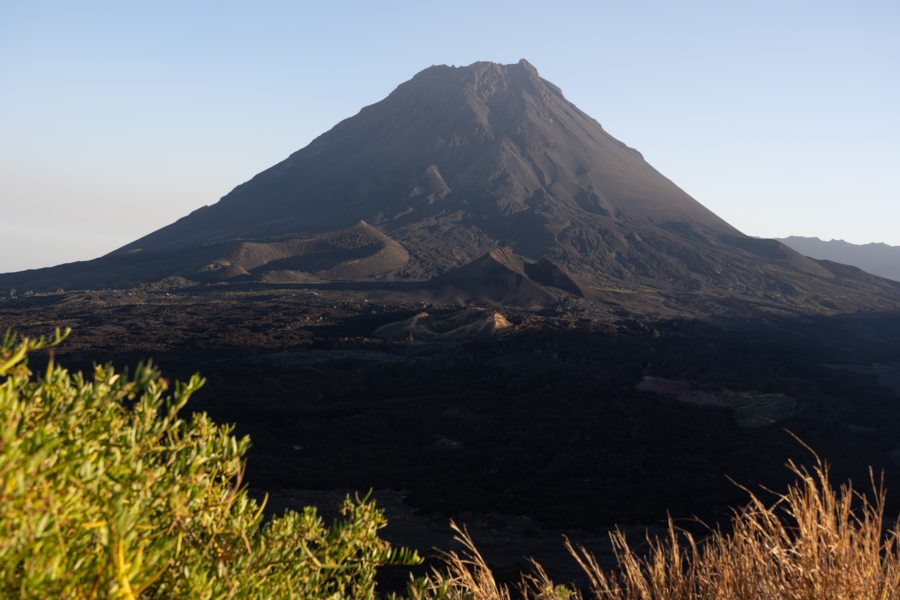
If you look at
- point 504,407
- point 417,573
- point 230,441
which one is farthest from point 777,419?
point 230,441

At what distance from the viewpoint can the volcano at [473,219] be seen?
9219 cm

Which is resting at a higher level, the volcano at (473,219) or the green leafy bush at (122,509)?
the volcano at (473,219)

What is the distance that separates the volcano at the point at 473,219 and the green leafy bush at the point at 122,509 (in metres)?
71.6

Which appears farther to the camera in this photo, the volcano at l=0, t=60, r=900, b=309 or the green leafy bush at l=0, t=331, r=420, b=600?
the volcano at l=0, t=60, r=900, b=309

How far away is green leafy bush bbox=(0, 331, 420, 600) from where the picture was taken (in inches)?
102

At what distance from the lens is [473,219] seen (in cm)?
11925

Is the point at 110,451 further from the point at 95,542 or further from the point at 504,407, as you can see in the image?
the point at 504,407

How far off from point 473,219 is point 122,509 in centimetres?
11765

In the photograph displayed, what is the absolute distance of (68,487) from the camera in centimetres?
289

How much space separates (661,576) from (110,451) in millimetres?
3725

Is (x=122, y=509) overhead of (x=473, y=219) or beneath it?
beneath

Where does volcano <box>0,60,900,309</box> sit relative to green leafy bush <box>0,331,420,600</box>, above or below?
above

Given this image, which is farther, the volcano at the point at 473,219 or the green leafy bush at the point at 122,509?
the volcano at the point at 473,219

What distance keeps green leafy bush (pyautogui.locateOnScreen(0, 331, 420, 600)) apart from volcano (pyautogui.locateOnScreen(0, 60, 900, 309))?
71.6 m
